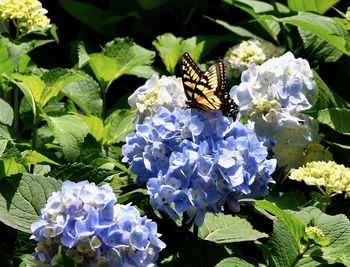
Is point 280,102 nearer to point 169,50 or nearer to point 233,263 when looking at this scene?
point 233,263

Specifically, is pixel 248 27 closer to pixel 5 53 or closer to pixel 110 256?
pixel 5 53

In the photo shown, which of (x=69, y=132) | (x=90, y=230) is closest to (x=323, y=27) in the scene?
(x=69, y=132)

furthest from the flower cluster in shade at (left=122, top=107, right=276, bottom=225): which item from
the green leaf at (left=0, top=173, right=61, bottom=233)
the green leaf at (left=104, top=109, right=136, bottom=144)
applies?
the green leaf at (left=104, top=109, right=136, bottom=144)

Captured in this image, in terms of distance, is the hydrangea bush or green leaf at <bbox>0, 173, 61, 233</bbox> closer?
the hydrangea bush

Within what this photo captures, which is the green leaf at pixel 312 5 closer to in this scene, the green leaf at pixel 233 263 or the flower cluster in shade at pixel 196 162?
Answer: the flower cluster in shade at pixel 196 162

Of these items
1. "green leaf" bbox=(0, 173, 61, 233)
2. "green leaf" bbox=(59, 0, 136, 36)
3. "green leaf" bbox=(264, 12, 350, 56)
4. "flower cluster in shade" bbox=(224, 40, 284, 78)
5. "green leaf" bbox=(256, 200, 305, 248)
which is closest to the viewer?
"green leaf" bbox=(256, 200, 305, 248)

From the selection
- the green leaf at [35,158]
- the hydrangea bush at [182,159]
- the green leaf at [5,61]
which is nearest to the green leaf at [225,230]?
the hydrangea bush at [182,159]

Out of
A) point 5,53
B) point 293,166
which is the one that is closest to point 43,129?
point 5,53

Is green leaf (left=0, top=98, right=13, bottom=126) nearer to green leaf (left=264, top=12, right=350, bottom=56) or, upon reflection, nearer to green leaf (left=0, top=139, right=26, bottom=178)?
green leaf (left=0, top=139, right=26, bottom=178)
